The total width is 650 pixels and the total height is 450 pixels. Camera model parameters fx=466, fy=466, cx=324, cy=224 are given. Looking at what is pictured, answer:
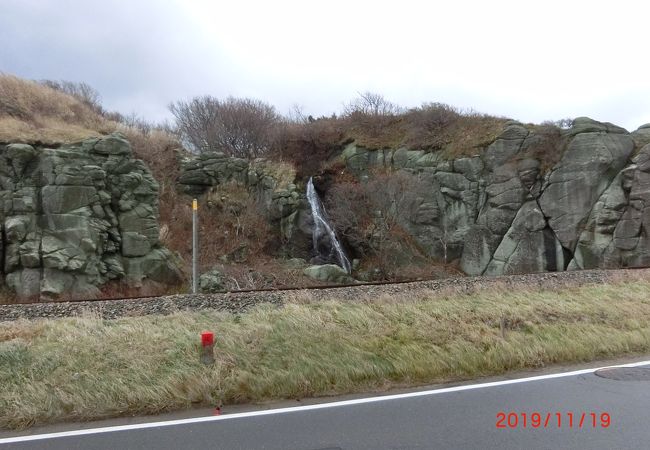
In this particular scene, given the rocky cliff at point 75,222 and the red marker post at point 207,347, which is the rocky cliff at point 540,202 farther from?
the red marker post at point 207,347

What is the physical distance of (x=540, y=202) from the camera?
2731 cm

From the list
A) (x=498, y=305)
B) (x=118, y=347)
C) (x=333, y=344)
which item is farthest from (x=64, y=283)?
(x=498, y=305)

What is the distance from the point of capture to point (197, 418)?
16.3ft

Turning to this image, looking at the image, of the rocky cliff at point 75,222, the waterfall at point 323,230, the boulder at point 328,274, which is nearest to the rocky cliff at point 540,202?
the waterfall at point 323,230

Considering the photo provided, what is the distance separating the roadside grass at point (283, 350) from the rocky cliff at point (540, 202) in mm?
18136

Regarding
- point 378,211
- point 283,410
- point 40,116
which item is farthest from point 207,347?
point 378,211

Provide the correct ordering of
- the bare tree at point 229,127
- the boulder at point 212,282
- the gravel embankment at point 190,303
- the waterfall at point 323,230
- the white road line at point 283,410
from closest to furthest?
1. the white road line at point 283,410
2. the gravel embankment at point 190,303
3. the boulder at point 212,282
4. the waterfall at point 323,230
5. the bare tree at point 229,127

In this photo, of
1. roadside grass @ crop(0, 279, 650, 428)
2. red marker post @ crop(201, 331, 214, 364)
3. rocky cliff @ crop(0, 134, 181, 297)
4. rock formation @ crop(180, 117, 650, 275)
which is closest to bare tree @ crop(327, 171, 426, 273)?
rock formation @ crop(180, 117, 650, 275)

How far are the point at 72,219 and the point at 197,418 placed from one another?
15207mm

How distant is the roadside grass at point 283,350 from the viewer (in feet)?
17.6

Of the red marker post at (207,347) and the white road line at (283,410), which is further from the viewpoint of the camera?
the red marker post at (207,347)

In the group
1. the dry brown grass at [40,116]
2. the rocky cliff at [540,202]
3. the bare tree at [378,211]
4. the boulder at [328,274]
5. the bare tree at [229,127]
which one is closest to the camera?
the dry brown grass at [40,116]

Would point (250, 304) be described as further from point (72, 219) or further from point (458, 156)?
point (458, 156)

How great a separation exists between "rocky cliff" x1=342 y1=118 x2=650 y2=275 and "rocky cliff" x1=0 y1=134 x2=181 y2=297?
1649 centimetres
